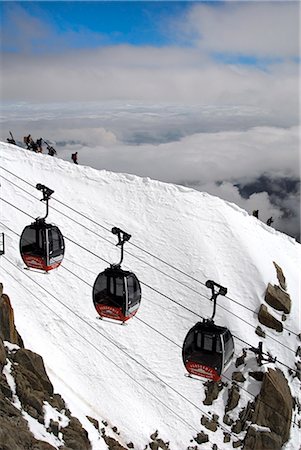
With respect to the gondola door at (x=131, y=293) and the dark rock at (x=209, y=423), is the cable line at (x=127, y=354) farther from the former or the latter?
the gondola door at (x=131, y=293)

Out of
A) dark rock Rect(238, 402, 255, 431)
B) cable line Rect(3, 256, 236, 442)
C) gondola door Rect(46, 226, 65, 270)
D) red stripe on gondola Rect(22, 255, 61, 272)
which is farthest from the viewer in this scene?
cable line Rect(3, 256, 236, 442)

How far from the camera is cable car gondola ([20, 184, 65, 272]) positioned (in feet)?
65.2

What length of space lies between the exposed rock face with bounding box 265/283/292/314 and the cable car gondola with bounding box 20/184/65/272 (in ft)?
65.4

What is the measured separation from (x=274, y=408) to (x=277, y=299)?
8.19 meters

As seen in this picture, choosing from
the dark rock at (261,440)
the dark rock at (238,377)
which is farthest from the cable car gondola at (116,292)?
the dark rock at (238,377)

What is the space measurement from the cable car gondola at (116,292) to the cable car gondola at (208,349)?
94.9 inches

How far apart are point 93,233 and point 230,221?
11.2 metres

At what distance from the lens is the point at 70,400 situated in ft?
92.0

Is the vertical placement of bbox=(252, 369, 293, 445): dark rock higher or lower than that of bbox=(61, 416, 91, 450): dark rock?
lower

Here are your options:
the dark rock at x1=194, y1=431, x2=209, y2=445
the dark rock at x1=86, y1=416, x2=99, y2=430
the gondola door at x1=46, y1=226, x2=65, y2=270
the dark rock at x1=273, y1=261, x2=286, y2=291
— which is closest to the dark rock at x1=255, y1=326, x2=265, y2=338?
the dark rock at x1=273, y1=261, x2=286, y2=291

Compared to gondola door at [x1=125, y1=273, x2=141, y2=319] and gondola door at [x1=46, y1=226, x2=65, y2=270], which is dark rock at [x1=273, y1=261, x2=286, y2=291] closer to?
gondola door at [x1=125, y1=273, x2=141, y2=319]

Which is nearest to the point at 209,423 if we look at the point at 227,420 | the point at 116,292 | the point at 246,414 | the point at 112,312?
the point at 227,420

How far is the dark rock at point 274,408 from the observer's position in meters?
30.2

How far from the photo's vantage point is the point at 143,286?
3672 centimetres
